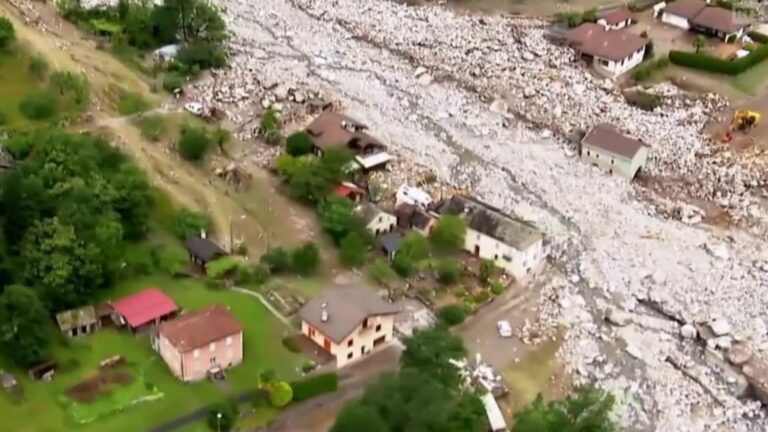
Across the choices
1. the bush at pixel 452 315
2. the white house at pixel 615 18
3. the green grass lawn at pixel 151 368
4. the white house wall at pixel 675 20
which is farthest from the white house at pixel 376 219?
the white house wall at pixel 675 20

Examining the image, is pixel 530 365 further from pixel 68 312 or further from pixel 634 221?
pixel 68 312

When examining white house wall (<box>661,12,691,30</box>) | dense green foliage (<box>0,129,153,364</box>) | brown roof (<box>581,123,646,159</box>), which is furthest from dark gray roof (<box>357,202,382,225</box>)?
white house wall (<box>661,12,691,30</box>)

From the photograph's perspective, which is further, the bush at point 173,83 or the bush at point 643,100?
the bush at point 643,100

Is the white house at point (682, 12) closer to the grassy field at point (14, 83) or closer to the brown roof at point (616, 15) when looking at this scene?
the brown roof at point (616, 15)

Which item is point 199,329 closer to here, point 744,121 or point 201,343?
point 201,343

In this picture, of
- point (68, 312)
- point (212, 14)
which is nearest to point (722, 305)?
point (68, 312)

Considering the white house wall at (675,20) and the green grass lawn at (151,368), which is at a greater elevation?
the white house wall at (675,20)
